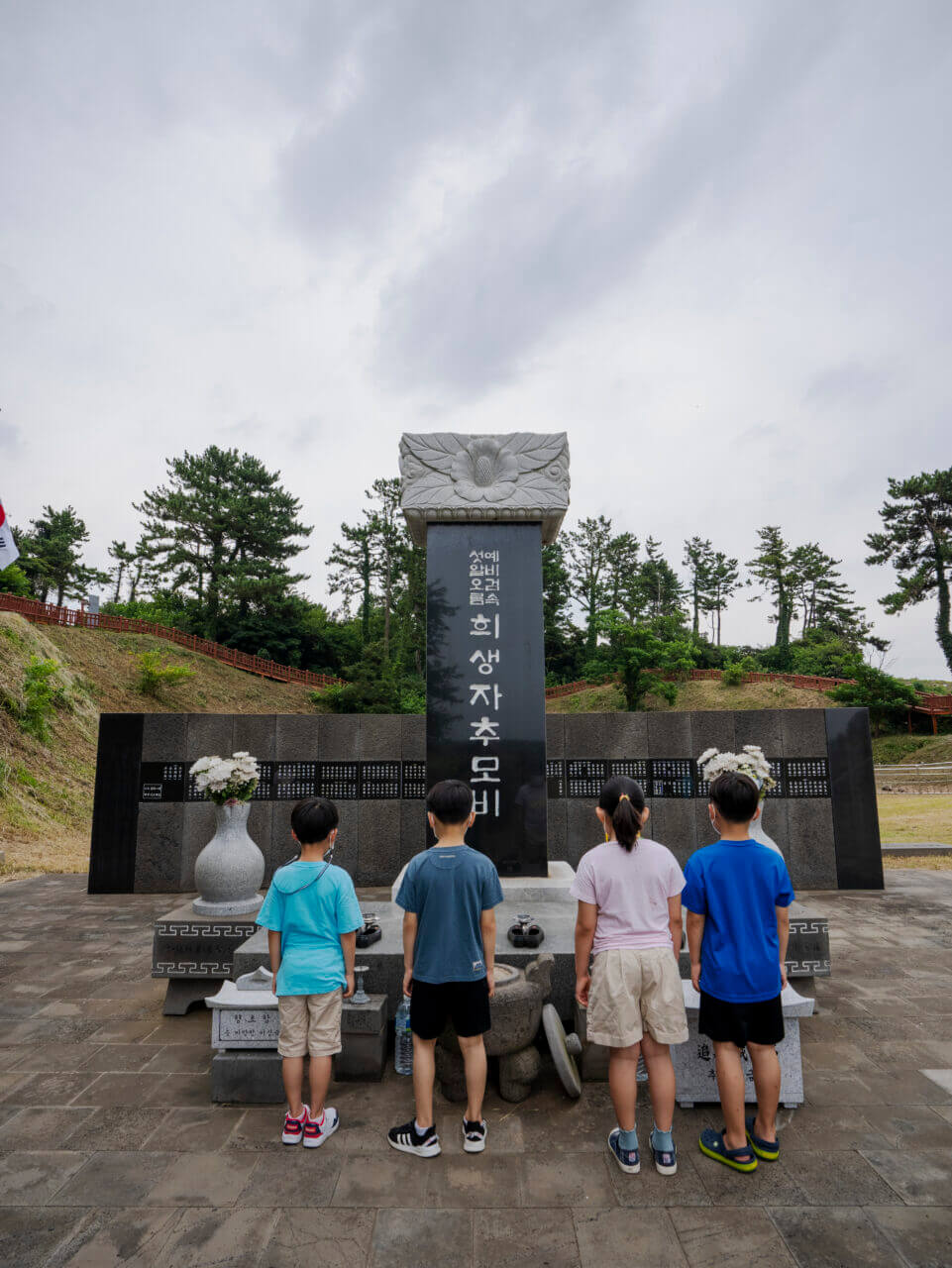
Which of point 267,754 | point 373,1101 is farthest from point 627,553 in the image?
point 373,1101

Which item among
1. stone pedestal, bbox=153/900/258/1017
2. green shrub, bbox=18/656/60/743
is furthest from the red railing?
stone pedestal, bbox=153/900/258/1017

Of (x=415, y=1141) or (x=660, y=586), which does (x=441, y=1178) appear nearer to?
(x=415, y=1141)

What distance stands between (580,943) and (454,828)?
0.63 m

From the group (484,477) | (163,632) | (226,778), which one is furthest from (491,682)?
(163,632)

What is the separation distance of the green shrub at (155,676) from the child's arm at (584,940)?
2159cm

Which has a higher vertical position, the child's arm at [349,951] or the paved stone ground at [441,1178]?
the child's arm at [349,951]

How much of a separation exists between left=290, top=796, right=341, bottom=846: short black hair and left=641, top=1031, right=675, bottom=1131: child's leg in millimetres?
1434

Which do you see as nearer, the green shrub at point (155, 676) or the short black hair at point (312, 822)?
the short black hair at point (312, 822)

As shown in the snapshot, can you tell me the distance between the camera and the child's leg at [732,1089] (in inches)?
97.7

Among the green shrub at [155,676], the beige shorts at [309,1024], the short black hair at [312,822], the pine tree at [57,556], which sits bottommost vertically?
the beige shorts at [309,1024]

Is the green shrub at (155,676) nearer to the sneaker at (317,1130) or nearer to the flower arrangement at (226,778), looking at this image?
the flower arrangement at (226,778)

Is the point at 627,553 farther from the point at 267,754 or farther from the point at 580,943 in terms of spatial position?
the point at 580,943

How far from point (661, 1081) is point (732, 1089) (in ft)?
0.89

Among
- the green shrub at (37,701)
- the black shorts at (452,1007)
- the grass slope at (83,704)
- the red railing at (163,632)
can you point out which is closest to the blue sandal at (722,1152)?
the black shorts at (452,1007)
